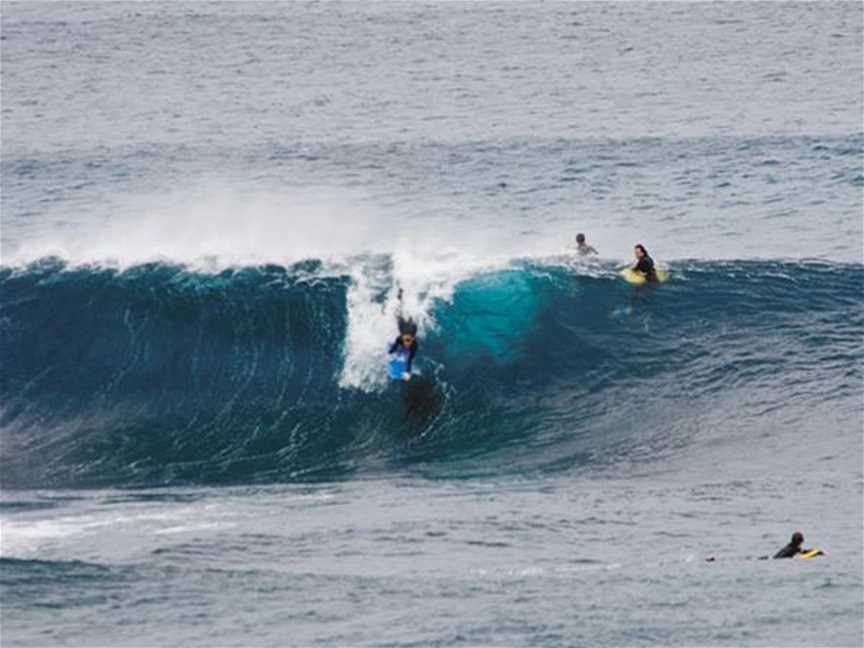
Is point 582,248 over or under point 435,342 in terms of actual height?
over

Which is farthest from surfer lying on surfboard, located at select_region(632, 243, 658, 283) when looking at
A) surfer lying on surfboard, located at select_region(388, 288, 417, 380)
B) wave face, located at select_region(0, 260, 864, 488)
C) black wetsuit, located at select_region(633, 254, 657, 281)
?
surfer lying on surfboard, located at select_region(388, 288, 417, 380)

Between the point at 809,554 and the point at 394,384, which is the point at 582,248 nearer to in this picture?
the point at 394,384

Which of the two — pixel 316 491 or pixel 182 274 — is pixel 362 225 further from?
pixel 316 491

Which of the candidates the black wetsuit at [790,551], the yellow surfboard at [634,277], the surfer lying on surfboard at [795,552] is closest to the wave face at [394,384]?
the yellow surfboard at [634,277]

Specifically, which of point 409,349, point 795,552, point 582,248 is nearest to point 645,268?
point 582,248

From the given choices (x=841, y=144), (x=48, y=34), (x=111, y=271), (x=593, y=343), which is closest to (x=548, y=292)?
(x=593, y=343)

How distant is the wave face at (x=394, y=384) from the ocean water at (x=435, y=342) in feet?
0.24

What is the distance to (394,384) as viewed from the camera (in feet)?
126

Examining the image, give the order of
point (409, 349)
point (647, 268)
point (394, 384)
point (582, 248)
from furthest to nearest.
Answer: point (582, 248), point (647, 268), point (394, 384), point (409, 349)

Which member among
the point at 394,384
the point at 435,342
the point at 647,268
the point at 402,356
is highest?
the point at 647,268

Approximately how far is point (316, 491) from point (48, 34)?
4178 centimetres

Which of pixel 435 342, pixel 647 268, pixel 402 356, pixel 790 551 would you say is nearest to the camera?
pixel 790 551

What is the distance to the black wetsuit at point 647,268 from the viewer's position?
4156 centimetres

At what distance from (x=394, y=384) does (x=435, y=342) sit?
5.43 ft
